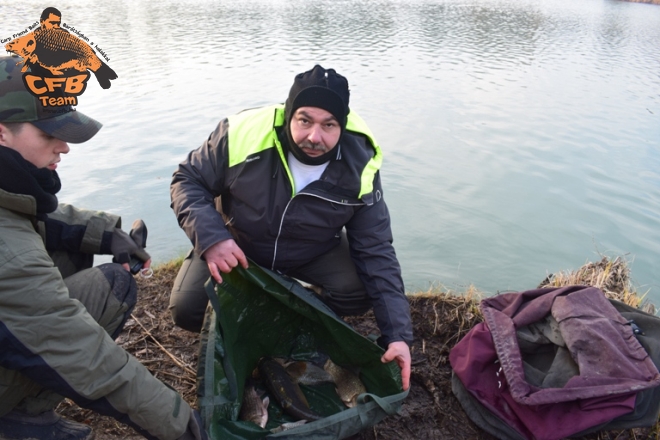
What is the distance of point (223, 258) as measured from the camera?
8.21 ft

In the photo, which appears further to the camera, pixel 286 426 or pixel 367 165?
pixel 367 165

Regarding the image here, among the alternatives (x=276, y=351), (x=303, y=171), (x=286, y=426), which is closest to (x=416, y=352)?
(x=276, y=351)

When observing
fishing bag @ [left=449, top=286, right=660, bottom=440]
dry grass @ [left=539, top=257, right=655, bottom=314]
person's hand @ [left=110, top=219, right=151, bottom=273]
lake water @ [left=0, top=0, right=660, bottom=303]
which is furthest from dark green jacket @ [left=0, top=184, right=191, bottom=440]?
lake water @ [left=0, top=0, right=660, bottom=303]

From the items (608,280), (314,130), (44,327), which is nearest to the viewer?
(44,327)

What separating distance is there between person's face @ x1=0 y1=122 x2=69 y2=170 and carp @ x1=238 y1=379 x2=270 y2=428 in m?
1.46

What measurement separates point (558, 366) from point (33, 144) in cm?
249

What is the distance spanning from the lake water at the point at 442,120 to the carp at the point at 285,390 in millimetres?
2322

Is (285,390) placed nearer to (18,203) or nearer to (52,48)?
(18,203)

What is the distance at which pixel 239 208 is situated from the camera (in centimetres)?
285

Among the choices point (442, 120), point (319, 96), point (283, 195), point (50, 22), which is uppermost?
point (50, 22)

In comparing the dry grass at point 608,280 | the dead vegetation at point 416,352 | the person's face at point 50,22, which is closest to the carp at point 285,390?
the dead vegetation at point 416,352

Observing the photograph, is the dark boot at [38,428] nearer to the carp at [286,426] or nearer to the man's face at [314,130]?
the carp at [286,426]

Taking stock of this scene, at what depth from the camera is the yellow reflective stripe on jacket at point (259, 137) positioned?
2775 mm

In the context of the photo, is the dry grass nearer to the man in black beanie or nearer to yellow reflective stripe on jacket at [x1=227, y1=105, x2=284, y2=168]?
the man in black beanie
